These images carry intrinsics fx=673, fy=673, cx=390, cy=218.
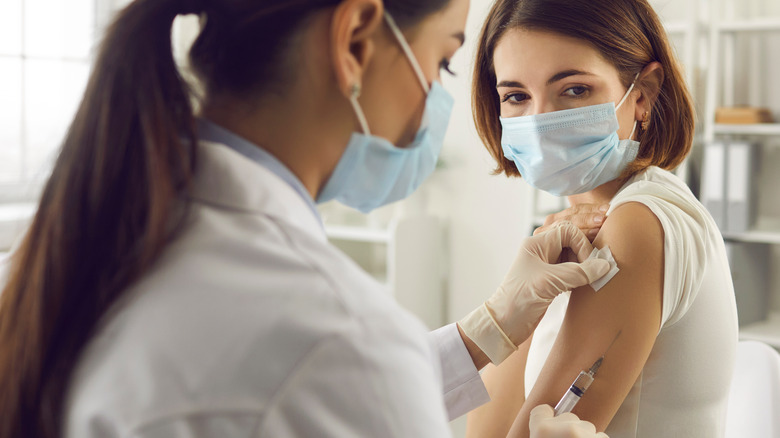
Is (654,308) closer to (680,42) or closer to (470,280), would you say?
(680,42)

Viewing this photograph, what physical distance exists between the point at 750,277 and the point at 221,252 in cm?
245

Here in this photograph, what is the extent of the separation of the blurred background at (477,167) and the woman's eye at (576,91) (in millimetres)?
1083

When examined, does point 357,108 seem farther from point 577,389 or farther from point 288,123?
point 577,389

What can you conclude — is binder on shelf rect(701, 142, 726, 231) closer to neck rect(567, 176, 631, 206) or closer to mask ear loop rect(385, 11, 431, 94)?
neck rect(567, 176, 631, 206)

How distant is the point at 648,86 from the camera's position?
1.20 metres

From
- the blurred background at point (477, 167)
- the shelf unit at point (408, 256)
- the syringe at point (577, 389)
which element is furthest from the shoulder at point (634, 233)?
the shelf unit at point (408, 256)

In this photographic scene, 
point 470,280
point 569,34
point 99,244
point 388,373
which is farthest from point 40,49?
point 388,373

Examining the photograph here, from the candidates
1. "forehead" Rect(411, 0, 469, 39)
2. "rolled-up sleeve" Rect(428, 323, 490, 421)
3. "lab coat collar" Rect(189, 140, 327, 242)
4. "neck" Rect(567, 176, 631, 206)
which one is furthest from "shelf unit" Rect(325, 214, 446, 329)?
"lab coat collar" Rect(189, 140, 327, 242)

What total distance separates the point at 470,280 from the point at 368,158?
2.73m

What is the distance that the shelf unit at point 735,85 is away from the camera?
236 cm

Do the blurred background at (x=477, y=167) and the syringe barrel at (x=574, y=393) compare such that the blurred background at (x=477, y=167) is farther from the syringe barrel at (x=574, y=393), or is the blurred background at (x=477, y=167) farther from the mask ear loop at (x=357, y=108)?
the mask ear loop at (x=357, y=108)

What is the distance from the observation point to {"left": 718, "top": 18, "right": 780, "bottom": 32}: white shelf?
2287mm

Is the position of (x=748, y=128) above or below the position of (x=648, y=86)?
below

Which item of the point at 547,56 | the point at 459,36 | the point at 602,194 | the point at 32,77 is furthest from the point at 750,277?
the point at 32,77
